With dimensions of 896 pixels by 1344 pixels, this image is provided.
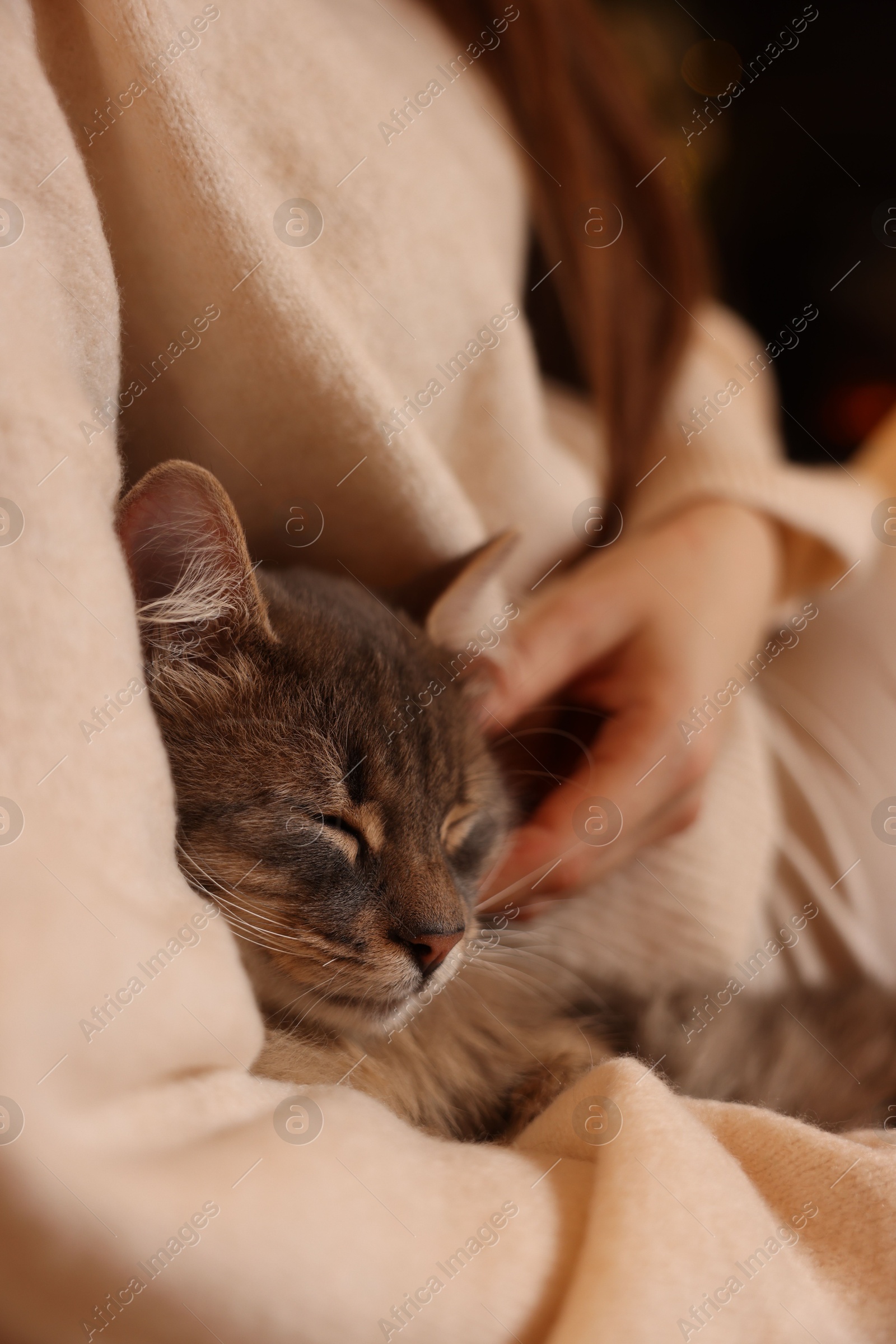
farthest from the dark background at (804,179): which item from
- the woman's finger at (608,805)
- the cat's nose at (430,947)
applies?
the cat's nose at (430,947)

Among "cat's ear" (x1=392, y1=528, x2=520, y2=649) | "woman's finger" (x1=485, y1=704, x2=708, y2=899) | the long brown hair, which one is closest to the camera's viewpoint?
"cat's ear" (x1=392, y1=528, x2=520, y2=649)

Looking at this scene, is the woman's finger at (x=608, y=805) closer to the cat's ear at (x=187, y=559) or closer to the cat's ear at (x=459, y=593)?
the cat's ear at (x=459, y=593)

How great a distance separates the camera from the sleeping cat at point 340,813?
718mm

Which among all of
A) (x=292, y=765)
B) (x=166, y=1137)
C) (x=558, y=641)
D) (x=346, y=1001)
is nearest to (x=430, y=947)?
(x=346, y=1001)

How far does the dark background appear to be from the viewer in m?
2.34

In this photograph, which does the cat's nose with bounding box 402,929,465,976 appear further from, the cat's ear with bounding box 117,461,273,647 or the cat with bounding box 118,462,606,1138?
the cat's ear with bounding box 117,461,273,647

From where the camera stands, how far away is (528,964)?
3.44 feet

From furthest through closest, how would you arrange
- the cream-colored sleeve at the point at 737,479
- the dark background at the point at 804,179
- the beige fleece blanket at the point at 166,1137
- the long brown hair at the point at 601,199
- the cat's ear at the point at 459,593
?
the dark background at the point at 804,179 → the cream-colored sleeve at the point at 737,479 → the long brown hair at the point at 601,199 → the cat's ear at the point at 459,593 → the beige fleece blanket at the point at 166,1137

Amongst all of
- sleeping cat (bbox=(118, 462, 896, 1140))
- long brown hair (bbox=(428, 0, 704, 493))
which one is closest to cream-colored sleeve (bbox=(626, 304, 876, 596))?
long brown hair (bbox=(428, 0, 704, 493))

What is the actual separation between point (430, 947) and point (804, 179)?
8.68 ft

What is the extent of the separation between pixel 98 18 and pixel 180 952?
69 centimetres

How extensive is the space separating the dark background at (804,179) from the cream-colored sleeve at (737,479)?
1032 mm

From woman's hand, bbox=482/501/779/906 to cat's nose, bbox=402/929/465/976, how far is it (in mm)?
251

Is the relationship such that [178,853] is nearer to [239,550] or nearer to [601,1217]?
[239,550]
